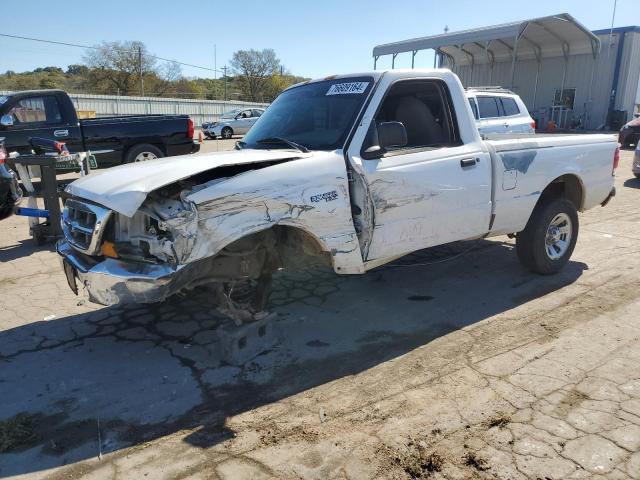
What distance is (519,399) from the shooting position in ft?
10.8

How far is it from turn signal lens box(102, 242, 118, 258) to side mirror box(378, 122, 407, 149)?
216cm

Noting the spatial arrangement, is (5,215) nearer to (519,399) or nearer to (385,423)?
(385,423)

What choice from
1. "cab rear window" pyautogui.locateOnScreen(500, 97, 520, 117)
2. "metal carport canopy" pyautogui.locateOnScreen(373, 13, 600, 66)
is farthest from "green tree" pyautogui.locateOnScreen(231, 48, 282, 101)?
"cab rear window" pyautogui.locateOnScreen(500, 97, 520, 117)

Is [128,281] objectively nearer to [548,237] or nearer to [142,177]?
[142,177]

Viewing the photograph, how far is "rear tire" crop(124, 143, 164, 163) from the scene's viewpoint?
11.0 metres

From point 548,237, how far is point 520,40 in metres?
29.6

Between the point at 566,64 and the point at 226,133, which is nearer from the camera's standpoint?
the point at 226,133

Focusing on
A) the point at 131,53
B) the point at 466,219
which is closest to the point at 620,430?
the point at 466,219

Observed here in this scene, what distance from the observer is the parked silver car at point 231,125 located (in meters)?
28.0

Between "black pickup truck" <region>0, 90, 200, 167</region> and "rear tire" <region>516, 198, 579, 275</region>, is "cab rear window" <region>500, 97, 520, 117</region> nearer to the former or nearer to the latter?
"rear tire" <region>516, 198, 579, 275</region>

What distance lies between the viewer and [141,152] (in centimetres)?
1109

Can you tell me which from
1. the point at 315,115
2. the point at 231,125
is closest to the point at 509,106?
the point at 315,115

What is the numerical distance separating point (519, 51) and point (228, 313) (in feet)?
113

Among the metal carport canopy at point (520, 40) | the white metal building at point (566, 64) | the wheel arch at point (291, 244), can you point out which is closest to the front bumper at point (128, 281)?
the wheel arch at point (291, 244)
